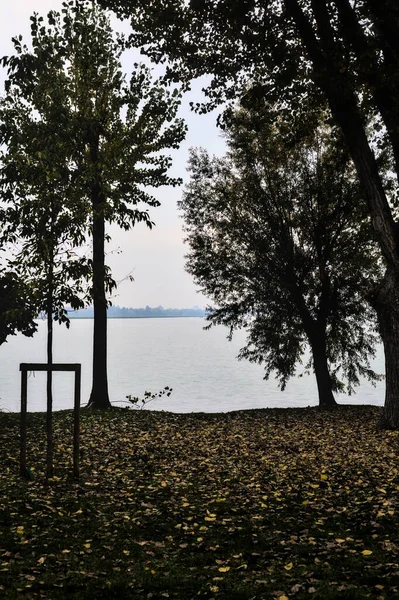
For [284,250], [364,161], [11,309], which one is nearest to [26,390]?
[11,309]

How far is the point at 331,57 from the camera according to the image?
41.2 feet

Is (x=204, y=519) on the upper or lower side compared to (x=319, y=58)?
lower

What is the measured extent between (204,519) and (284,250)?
1507 cm

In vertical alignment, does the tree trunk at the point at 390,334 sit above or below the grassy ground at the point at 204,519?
above

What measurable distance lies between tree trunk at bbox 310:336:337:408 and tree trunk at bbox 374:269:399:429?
7005mm

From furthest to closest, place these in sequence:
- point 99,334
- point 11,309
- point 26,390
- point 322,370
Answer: point 322,370 < point 99,334 < point 11,309 < point 26,390

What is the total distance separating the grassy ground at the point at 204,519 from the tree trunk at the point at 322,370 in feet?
26.8

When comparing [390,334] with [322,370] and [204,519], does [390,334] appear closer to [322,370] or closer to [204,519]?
[322,370]

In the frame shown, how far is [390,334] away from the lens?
15.8m

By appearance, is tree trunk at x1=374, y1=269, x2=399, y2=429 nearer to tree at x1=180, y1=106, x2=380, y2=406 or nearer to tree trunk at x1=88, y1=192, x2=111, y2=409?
tree at x1=180, y1=106, x2=380, y2=406

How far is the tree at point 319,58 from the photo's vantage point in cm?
1236

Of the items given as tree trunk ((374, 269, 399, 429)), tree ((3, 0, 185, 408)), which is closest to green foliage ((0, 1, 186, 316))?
tree ((3, 0, 185, 408))

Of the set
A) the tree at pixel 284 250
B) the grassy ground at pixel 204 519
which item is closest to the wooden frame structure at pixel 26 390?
the grassy ground at pixel 204 519

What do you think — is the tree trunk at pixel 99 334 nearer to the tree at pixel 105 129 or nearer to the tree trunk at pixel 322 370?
the tree at pixel 105 129
